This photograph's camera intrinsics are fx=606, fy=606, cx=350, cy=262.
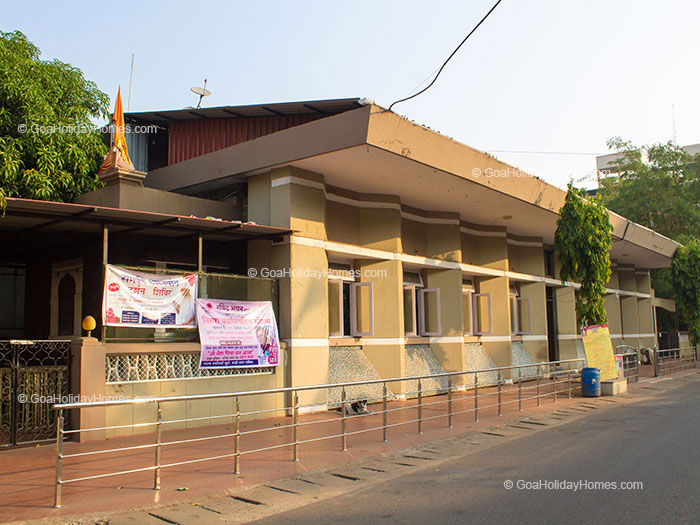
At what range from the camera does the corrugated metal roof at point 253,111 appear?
15.3m

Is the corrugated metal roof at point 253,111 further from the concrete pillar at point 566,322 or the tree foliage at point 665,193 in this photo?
the tree foliage at point 665,193

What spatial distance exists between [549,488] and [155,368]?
7.29 metres

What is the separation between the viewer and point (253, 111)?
53.5 ft

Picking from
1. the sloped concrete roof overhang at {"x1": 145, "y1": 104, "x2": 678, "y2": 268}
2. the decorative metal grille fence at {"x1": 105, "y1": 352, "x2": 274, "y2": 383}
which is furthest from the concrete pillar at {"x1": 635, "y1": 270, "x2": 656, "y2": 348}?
the decorative metal grille fence at {"x1": 105, "y1": 352, "x2": 274, "y2": 383}

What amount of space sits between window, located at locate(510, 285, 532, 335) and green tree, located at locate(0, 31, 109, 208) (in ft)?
49.1

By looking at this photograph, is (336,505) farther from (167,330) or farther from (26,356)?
(26,356)

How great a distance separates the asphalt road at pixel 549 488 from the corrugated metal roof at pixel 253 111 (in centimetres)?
908

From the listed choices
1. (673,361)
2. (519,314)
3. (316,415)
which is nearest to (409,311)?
(316,415)

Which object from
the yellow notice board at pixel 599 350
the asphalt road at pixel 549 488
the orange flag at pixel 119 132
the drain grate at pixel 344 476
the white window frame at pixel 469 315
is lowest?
the drain grate at pixel 344 476

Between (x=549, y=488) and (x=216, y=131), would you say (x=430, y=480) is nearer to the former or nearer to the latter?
(x=549, y=488)

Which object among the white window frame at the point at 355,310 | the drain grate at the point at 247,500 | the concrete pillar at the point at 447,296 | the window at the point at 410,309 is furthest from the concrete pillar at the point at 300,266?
the drain grate at the point at 247,500

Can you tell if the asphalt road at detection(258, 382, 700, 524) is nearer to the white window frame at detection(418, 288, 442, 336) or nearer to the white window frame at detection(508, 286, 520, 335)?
the white window frame at detection(418, 288, 442, 336)

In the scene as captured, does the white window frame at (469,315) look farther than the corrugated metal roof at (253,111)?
Yes

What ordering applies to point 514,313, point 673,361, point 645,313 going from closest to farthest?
point 514,313 < point 673,361 < point 645,313
